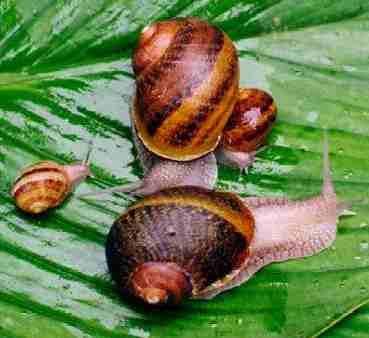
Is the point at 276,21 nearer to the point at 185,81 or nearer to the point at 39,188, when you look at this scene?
the point at 185,81

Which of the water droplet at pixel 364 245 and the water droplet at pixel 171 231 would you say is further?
the water droplet at pixel 364 245

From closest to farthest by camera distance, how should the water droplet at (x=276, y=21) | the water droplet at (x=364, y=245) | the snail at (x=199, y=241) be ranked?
the snail at (x=199, y=241), the water droplet at (x=364, y=245), the water droplet at (x=276, y=21)

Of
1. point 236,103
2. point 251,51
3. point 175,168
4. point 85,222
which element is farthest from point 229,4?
point 85,222

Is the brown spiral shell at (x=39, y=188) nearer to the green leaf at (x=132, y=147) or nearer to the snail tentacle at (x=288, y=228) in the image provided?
the green leaf at (x=132, y=147)

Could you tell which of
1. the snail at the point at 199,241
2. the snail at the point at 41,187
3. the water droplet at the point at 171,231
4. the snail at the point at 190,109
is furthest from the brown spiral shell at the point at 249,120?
the snail at the point at 41,187

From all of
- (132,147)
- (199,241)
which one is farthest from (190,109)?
(199,241)

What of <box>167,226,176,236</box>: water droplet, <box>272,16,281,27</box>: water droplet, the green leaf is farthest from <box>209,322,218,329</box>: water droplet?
<box>272,16,281,27</box>: water droplet
